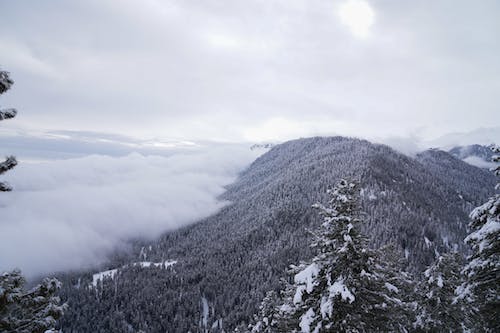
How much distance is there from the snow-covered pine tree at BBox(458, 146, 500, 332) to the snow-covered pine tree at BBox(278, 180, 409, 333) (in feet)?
10.9

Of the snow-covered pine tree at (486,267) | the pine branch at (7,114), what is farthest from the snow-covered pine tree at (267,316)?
the pine branch at (7,114)

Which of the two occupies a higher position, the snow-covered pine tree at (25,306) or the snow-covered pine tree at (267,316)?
the snow-covered pine tree at (25,306)

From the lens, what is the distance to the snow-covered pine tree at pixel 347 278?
1044cm

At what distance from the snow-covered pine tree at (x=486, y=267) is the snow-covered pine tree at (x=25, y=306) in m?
14.3

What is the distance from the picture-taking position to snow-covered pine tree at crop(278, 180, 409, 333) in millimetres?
10438

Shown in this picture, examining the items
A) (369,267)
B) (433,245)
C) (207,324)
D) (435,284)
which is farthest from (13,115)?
(433,245)

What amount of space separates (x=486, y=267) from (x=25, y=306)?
1612 cm

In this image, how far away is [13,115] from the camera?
24.3 ft

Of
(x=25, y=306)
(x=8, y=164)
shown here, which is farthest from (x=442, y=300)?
(x=8, y=164)

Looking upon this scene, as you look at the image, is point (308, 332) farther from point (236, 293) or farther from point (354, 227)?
point (236, 293)

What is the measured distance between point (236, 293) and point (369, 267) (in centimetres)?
14641

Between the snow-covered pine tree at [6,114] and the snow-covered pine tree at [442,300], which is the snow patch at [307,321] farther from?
the snow-covered pine tree at [442,300]

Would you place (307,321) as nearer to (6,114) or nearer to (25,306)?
(25,306)

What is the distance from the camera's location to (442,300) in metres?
18.8
